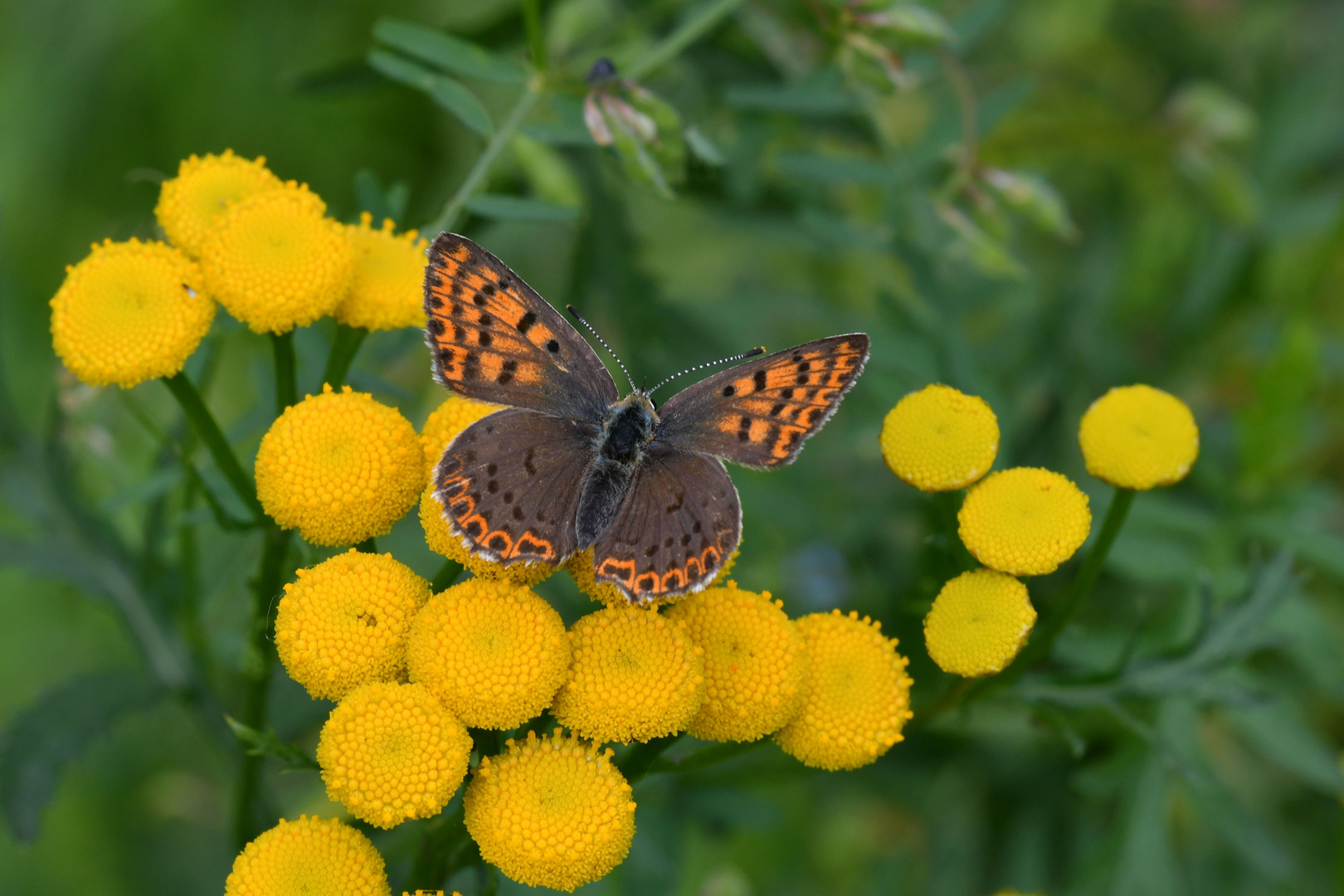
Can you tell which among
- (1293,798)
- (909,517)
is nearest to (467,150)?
(909,517)

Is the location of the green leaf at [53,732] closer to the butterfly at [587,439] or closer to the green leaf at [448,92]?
the butterfly at [587,439]

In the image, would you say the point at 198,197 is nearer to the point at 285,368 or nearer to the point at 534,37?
the point at 285,368

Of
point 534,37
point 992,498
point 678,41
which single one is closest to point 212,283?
point 534,37

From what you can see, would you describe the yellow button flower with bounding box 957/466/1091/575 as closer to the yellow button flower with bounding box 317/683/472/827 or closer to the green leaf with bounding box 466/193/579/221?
the yellow button flower with bounding box 317/683/472/827

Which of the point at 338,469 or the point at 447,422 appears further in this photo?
the point at 447,422

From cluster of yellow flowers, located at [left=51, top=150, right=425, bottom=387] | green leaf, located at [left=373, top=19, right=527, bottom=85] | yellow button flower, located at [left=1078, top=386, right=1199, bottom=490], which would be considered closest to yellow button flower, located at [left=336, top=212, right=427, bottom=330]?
cluster of yellow flowers, located at [left=51, top=150, right=425, bottom=387]

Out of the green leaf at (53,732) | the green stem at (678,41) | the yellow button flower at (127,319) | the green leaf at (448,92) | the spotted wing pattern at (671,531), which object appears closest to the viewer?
the spotted wing pattern at (671,531)

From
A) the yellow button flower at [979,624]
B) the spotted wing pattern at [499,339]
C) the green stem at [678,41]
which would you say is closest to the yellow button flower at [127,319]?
the spotted wing pattern at [499,339]
